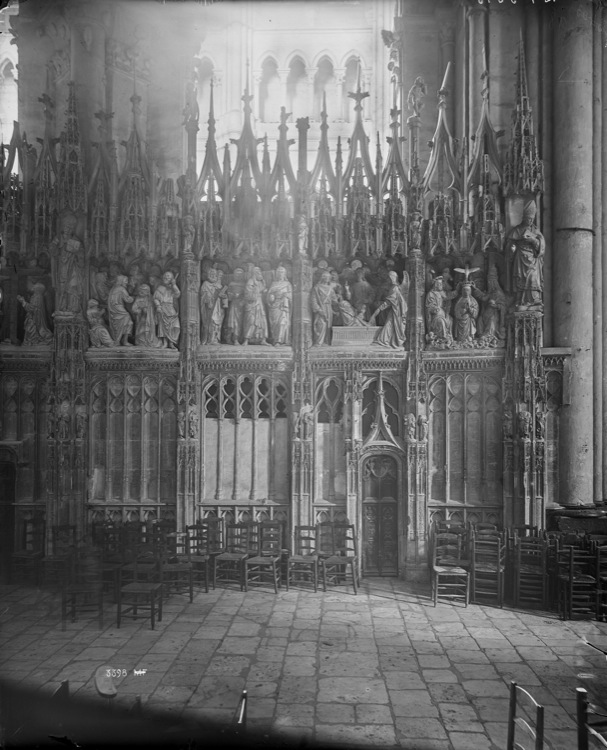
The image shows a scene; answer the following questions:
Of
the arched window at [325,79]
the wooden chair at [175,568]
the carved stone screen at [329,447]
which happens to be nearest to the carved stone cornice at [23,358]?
the wooden chair at [175,568]

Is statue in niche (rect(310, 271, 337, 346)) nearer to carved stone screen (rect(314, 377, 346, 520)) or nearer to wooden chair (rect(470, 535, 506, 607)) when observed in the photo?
carved stone screen (rect(314, 377, 346, 520))

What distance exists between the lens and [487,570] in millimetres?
12367

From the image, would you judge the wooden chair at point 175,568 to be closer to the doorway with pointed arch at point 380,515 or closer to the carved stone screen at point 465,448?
the doorway with pointed arch at point 380,515

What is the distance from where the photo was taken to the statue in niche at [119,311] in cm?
1450

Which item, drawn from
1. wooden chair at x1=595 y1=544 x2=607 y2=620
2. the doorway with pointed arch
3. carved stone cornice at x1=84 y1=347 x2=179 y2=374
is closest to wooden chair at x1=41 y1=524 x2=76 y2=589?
carved stone cornice at x1=84 y1=347 x2=179 y2=374

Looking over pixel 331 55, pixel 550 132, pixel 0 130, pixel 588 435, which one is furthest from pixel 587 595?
pixel 331 55

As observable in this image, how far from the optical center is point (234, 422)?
48.5 feet

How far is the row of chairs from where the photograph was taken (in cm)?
1123

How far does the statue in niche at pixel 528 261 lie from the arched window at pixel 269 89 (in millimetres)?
11973

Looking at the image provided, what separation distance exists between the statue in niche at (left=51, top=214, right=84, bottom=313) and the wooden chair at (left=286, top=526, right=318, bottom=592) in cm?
710

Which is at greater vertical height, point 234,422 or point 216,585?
point 234,422

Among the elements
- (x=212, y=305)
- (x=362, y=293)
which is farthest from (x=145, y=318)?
(x=362, y=293)

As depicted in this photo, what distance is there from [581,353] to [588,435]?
1.82 meters

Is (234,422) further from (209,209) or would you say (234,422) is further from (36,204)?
(36,204)
